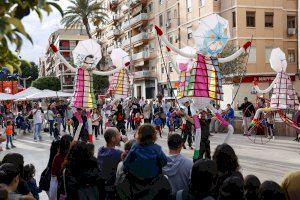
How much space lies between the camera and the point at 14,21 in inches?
95.0

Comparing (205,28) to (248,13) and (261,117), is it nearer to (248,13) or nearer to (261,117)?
(261,117)

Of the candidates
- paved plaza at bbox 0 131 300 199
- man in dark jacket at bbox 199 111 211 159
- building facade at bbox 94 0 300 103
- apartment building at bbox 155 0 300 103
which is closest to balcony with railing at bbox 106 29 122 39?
building facade at bbox 94 0 300 103

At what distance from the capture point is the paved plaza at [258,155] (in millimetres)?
11383

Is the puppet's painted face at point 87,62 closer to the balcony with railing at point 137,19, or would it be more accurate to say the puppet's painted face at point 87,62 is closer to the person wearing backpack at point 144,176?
the person wearing backpack at point 144,176

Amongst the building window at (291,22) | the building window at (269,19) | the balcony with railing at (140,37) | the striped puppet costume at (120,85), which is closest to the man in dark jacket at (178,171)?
the striped puppet costume at (120,85)

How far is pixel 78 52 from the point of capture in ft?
46.2

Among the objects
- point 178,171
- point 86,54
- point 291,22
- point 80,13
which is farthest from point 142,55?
point 178,171

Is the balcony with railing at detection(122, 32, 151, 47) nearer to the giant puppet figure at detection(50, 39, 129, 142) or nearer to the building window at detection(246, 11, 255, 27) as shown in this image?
the building window at detection(246, 11, 255, 27)

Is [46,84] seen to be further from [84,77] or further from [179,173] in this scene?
[179,173]

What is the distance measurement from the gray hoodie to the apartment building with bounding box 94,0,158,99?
157 feet

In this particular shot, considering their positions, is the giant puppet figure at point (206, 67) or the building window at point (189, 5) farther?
the building window at point (189, 5)

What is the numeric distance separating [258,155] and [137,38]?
142 ft

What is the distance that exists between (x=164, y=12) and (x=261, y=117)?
3274 cm

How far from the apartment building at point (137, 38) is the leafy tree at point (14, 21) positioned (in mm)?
49835
